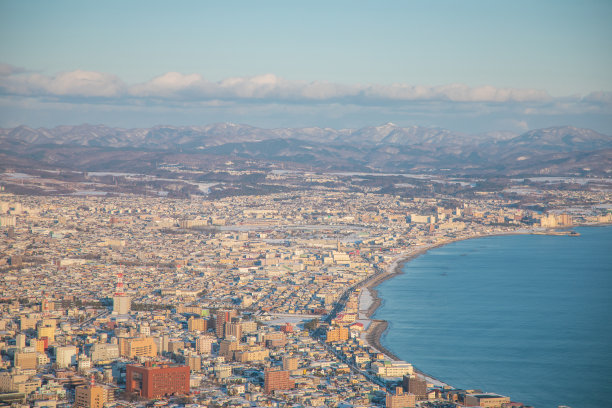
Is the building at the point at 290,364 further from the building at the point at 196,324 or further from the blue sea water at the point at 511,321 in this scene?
the building at the point at 196,324

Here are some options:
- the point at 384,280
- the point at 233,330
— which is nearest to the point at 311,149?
the point at 384,280

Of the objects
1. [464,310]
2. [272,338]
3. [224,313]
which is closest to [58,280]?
[224,313]

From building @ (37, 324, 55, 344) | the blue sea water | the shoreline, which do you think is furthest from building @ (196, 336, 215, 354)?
the blue sea water

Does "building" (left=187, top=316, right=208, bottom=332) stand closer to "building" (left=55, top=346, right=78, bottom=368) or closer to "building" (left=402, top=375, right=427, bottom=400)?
"building" (left=55, top=346, right=78, bottom=368)

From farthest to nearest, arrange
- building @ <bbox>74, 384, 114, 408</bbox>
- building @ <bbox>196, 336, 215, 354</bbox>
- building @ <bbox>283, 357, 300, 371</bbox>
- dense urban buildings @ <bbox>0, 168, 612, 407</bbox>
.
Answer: building @ <bbox>196, 336, 215, 354</bbox> < building @ <bbox>283, 357, 300, 371</bbox> < dense urban buildings @ <bbox>0, 168, 612, 407</bbox> < building @ <bbox>74, 384, 114, 408</bbox>

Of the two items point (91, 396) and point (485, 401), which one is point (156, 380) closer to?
point (91, 396)

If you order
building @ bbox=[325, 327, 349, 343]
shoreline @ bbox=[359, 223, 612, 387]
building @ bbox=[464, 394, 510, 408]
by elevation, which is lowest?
shoreline @ bbox=[359, 223, 612, 387]

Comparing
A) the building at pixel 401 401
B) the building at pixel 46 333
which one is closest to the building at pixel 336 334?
the building at pixel 401 401

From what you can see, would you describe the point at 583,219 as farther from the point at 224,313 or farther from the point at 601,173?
the point at 224,313
